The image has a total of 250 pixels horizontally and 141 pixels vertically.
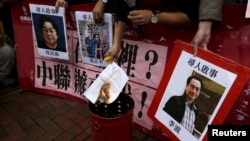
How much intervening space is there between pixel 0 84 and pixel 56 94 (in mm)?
888

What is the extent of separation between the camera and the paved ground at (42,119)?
7.82ft

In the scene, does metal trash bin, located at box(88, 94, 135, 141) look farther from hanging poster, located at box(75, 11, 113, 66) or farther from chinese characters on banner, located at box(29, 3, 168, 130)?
hanging poster, located at box(75, 11, 113, 66)

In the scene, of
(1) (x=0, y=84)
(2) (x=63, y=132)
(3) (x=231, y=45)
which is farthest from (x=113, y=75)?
(1) (x=0, y=84)

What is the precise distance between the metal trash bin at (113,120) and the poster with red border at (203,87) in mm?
212

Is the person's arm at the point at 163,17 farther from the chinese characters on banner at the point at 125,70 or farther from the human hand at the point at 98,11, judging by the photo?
the human hand at the point at 98,11

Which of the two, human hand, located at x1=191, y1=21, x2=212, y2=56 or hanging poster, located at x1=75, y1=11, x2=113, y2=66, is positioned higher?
human hand, located at x1=191, y1=21, x2=212, y2=56

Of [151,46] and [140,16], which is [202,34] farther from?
[151,46]

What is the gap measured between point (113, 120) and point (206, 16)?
0.91 metres

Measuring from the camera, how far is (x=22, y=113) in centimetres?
273

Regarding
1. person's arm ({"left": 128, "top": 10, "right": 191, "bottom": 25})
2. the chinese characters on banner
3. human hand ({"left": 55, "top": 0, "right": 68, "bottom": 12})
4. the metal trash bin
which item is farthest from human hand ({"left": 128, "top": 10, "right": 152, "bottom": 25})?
human hand ({"left": 55, "top": 0, "right": 68, "bottom": 12})

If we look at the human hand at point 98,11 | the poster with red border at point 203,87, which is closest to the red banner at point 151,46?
the human hand at point 98,11

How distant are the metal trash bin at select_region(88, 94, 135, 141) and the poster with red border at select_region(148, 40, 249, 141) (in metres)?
0.21

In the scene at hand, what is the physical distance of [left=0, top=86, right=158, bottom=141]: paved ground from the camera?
2.38 meters

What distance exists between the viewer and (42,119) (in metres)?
2.62
